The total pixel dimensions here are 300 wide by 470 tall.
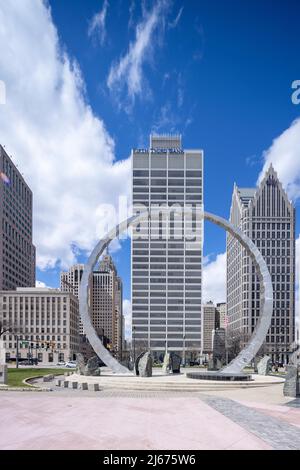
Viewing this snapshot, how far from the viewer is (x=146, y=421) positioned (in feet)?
53.8

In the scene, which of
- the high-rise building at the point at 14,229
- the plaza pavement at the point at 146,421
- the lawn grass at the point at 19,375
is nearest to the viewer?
the plaza pavement at the point at 146,421

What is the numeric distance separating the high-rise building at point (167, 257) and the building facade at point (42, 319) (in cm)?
2453

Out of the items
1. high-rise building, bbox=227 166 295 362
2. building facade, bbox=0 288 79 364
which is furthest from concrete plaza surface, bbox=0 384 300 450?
high-rise building, bbox=227 166 295 362

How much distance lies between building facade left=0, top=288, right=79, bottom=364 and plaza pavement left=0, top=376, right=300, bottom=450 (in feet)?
319

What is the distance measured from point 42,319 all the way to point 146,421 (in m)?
110

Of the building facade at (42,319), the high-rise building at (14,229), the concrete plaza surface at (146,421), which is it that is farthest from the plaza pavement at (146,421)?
the high-rise building at (14,229)

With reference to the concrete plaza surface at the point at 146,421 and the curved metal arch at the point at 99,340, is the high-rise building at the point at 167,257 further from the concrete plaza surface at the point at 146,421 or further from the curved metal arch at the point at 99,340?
the concrete plaza surface at the point at 146,421

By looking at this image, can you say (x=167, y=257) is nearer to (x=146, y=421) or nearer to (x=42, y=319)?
(x=42, y=319)

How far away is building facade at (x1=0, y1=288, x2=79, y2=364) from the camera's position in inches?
4601

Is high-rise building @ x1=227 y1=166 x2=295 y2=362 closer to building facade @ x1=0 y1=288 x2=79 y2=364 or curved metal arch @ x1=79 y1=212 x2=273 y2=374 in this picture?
building facade @ x1=0 y1=288 x2=79 y2=364

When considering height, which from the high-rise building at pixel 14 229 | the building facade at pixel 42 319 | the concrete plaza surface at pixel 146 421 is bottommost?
the building facade at pixel 42 319

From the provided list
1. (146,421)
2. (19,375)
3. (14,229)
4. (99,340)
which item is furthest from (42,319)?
(146,421)

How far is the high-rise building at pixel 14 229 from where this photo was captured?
418 feet

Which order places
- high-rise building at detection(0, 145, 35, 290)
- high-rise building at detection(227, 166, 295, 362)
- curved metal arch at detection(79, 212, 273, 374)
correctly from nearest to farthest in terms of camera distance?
1. curved metal arch at detection(79, 212, 273, 374)
2. high-rise building at detection(0, 145, 35, 290)
3. high-rise building at detection(227, 166, 295, 362)
